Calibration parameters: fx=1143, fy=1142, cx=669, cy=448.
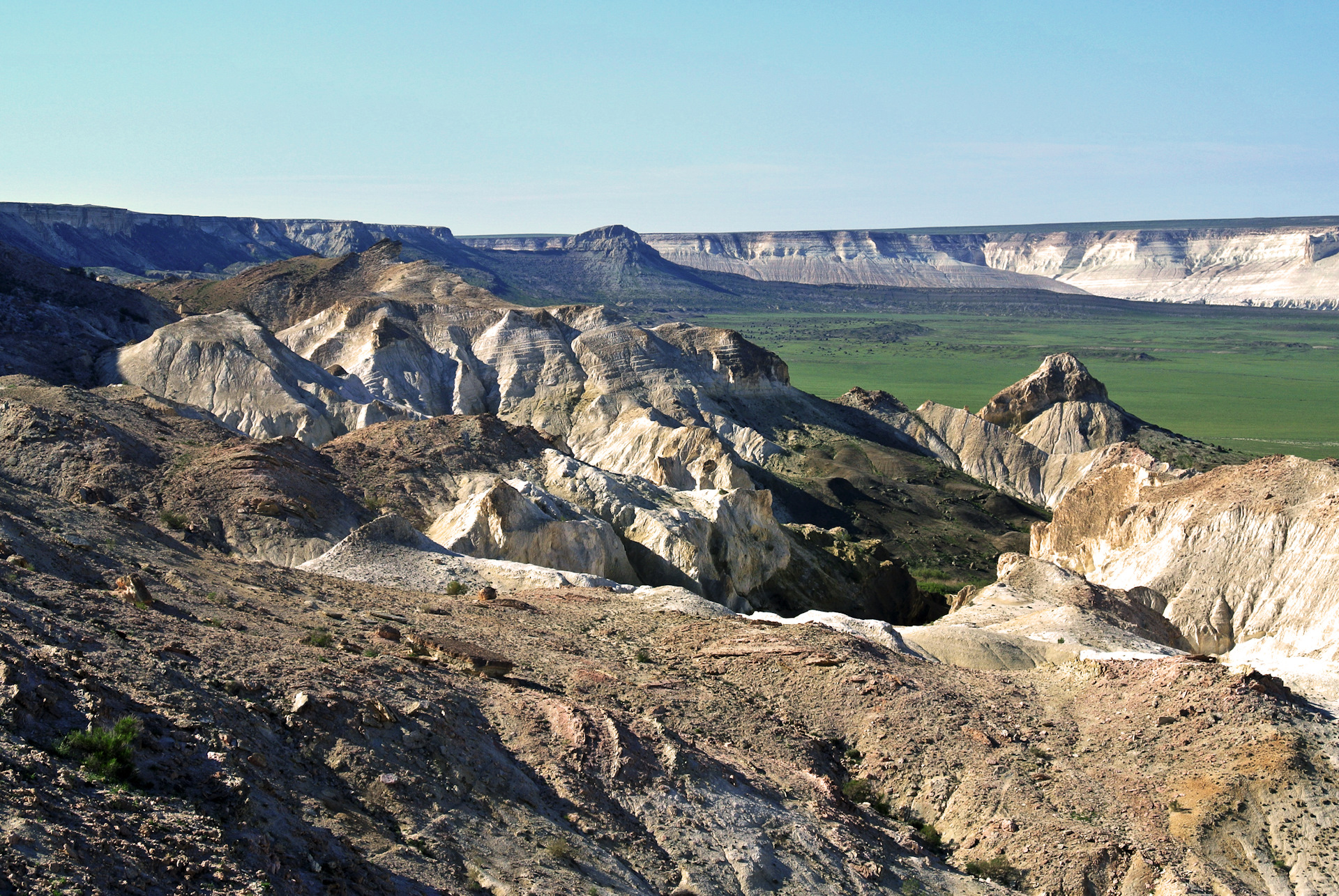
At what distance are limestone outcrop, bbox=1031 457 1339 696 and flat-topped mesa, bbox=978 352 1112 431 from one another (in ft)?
141

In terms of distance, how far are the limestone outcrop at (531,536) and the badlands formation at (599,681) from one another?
A: 0.08m

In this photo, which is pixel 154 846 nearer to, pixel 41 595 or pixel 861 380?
pixel 41 595

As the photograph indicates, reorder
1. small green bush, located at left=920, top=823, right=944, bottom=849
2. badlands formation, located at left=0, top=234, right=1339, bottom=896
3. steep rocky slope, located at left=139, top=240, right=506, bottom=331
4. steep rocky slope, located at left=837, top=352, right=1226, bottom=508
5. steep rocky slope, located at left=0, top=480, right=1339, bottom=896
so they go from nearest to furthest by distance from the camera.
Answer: steep rocky slope, located at left=0, top=480, right=1339, bottom=896 < badlands formation, located at left=0, top=234, right=1339, bottom=896 < small green bush, located at left=920, top=823, right=944, bottom=849 < steep rocky slope, located at left=837, top=352, right=1226, bottom=508 < steep rocky slope, located at left=139, top=240, right=506, bottom=331

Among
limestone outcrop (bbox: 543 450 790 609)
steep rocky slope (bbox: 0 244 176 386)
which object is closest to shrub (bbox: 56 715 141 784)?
limestone outcrop (bbox: 543 450 790 609)

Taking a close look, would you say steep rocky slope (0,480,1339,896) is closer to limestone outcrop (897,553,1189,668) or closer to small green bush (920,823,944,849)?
small green bush (920,823,944,849)

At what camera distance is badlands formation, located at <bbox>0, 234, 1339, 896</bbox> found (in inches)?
444

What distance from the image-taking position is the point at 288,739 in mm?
12539

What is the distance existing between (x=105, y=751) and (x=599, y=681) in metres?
8.56

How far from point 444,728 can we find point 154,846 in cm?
469

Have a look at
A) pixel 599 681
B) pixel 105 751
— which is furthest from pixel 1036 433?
pixel 105 751

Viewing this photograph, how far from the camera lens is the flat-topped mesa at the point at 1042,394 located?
8188 centimetres

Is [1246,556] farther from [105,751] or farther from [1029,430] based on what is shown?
[1029,430]

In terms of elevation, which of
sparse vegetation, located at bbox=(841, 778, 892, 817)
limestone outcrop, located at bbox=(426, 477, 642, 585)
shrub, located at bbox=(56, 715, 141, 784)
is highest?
shrub, located at bbox=(56, 715, 141, 784)

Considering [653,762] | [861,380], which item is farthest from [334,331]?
[861,380]
